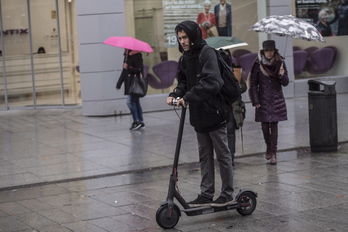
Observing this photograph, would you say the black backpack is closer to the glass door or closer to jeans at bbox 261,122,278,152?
jeans at bbox 261,122,278,152

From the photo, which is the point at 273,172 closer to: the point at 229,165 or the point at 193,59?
the point at 229,165

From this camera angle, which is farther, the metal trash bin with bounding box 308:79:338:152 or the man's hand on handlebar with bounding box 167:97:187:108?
the metal trash bin with bounding box 308:79:338:152

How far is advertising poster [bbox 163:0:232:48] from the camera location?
15.7 meters

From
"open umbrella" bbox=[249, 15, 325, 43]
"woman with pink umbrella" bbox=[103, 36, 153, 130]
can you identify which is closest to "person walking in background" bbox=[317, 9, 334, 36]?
"woman with pink umbrella" bbox=[103, 36, 153, 130]

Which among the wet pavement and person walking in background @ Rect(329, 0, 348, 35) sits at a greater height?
person walking in background @ Rect(329, 0, 348, 35)

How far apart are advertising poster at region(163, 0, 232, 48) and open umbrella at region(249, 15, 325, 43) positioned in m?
6.77

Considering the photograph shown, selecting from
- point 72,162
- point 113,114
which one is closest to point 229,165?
point 72,162

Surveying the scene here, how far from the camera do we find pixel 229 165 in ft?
21.7

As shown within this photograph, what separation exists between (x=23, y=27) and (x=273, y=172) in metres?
9.61

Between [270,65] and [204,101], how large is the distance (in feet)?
9.67

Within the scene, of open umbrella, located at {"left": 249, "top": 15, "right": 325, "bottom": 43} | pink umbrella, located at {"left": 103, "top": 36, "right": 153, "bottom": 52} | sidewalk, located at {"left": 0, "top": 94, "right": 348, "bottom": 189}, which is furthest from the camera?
pink umbrella, located at {"left": 103, "top": 36, "right": 153, "bottom": 52}

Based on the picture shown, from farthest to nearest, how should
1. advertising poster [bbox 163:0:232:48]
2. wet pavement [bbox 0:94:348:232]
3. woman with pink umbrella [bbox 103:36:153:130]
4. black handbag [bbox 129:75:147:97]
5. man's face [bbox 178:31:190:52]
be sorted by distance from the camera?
advertising poster [bbox 163:0:232:48], black handbag [bbox 129:75:147:97], woman with pink umbrella [bbox 103:36:153:130], wet pavement [bbox 0:94:348:232], man's face [bbox 178:31:190:52]

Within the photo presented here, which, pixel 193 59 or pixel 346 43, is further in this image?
pixel 346 43

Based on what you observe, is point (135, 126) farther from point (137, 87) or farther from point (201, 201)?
point (201, 201)
